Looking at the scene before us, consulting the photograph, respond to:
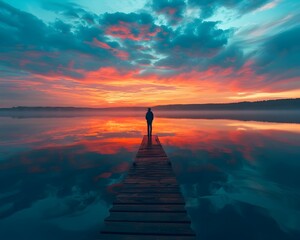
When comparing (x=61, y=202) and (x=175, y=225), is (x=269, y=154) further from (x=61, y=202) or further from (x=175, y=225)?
(x=61, y=202)

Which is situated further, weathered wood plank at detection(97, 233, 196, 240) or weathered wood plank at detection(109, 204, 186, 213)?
weathered wood plank at detection(109, 204, 186, 213)

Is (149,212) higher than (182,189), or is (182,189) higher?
(149,212)

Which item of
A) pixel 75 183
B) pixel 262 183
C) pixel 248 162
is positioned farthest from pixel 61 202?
pixel 248 162

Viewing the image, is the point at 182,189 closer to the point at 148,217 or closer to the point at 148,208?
the point at 148,208

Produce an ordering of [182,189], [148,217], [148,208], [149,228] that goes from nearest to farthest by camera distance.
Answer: [149,228] → [148,217] → [148,208] → [182,189]

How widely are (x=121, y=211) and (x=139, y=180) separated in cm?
287

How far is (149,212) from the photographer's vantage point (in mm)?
6219

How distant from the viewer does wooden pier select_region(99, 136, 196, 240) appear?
17.0 feet

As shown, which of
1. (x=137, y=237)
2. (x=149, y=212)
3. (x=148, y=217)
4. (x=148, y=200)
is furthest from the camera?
(x=148, y=200)

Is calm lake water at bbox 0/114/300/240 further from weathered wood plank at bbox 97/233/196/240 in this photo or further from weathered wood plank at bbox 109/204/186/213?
weathered wood plank at bbox 97/233/196/240

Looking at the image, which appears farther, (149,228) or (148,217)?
(148,217)

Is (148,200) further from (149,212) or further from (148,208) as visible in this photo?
(149,212)

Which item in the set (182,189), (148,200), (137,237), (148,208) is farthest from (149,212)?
(182,189)

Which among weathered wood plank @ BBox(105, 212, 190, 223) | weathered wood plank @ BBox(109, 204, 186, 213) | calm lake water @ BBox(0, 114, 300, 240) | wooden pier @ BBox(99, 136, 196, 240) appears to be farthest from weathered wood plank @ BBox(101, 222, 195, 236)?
calm lake water @ BBox(0, 114, 300, 240)
